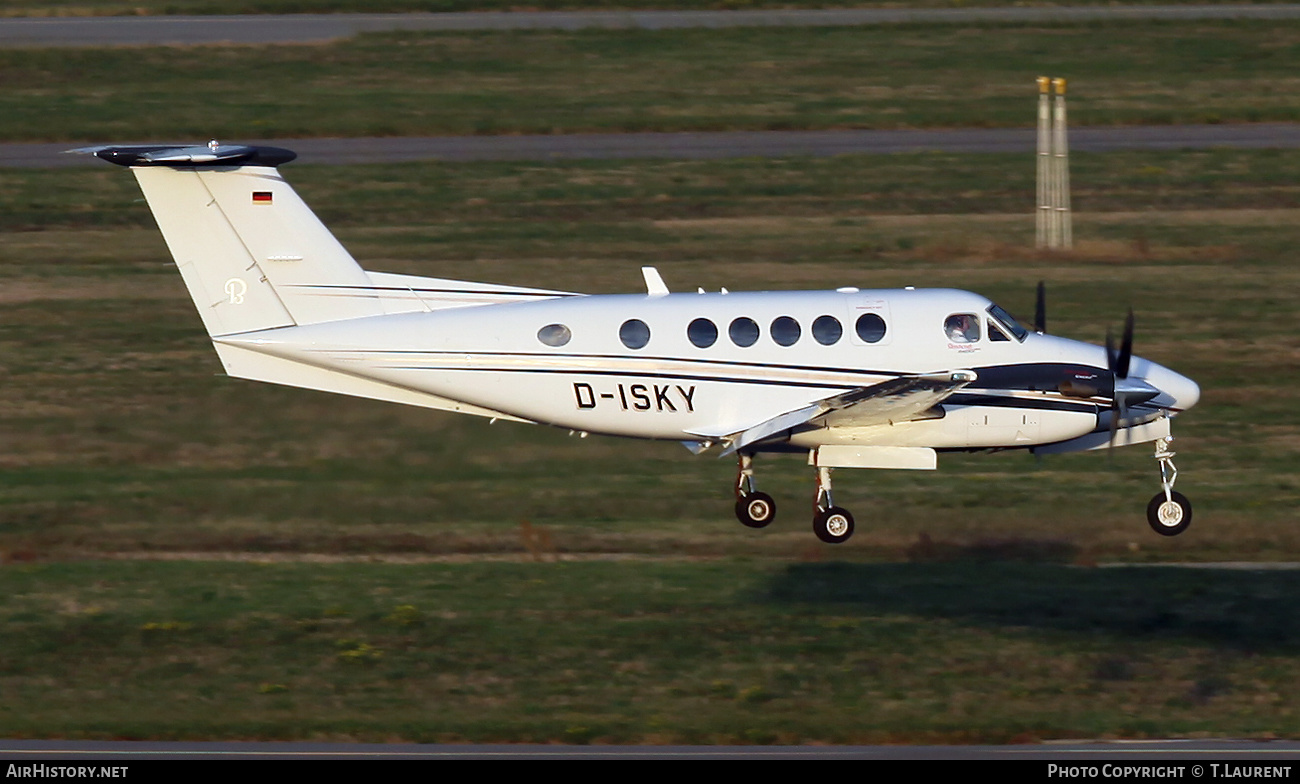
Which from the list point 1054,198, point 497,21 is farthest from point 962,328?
point 497,21

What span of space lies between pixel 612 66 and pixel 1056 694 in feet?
105

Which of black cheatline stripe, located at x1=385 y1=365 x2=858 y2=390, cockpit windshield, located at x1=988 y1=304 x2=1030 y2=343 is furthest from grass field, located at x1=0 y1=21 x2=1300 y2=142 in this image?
cockpit windshield, located at x1=988 y1=304 x2=1030 y2=343

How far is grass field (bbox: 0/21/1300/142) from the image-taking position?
135 ft

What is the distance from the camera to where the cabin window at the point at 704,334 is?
763 inches

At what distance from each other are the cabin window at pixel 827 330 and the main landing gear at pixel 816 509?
5.06 ft

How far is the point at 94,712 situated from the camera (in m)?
15.1

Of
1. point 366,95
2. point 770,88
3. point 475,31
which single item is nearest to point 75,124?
point 366,95

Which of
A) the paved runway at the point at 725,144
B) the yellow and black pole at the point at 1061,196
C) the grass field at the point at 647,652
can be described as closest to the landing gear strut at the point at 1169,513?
the grass field at the point at 647,652

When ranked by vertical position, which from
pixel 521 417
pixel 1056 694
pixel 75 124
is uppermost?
pixel 75 124

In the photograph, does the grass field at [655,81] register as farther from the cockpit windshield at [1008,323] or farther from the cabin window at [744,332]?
the cabin window at [744,332]

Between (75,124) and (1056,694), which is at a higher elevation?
(75,124)

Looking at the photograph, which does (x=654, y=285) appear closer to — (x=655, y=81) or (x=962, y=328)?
(x=962, y=328)

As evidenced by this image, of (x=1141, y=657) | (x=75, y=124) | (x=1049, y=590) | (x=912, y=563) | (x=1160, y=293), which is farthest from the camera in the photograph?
(x=75, y=124)

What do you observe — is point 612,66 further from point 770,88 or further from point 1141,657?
point 1141,657
